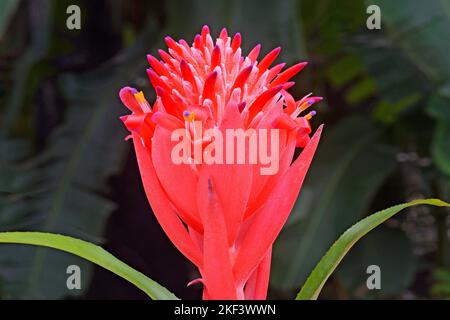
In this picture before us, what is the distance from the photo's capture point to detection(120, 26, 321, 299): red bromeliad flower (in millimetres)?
356

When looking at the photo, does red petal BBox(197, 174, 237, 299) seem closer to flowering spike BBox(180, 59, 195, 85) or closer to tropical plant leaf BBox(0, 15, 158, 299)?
flowering spike BBox(180, 59, 195, 85)

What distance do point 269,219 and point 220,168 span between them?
0.15 feet

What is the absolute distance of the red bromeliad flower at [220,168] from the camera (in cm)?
36

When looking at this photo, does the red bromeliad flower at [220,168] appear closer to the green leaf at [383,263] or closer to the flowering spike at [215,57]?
the flowering spike at [215,57]

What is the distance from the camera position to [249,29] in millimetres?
1220

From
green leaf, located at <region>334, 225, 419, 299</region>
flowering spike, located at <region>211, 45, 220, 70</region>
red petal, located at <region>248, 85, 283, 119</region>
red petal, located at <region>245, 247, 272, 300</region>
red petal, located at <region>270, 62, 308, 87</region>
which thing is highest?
green leaf, located at <region>334, 225, 419, 299</region>

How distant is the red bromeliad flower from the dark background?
2.29 ft

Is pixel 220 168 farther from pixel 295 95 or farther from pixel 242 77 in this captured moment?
pixel 295 95

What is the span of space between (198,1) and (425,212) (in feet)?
2.44

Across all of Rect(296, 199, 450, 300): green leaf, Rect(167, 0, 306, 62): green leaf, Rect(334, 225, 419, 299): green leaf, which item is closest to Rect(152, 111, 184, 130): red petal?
Rect(296, 199, 450, 300): green leaf

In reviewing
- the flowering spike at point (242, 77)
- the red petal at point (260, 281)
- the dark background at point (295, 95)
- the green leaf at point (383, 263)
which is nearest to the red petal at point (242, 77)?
the flowering spike at point (242, 77)

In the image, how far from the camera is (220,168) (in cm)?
35

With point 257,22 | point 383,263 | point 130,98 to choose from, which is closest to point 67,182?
point 257,22
